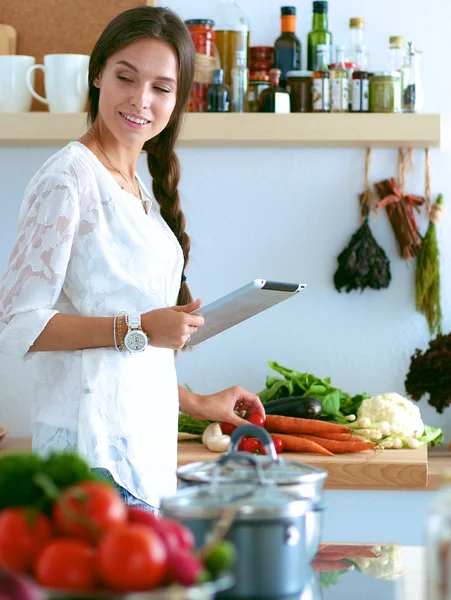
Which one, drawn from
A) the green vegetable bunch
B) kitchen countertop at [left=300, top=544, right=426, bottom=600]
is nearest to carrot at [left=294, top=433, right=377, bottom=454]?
kitchen countertop at [left=300, top=544, right=426, bottom=600]

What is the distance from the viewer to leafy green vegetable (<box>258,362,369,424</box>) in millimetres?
2564

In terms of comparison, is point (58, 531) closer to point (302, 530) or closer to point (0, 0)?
point (302, 530)

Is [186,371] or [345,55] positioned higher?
[345,55]

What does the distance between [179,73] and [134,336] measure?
50 cm

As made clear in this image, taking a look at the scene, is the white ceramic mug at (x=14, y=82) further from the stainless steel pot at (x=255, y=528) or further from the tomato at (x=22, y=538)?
the tomato at (x=22, y=538)

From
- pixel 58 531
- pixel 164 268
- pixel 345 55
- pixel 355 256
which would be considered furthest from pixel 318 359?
pixel 58 531

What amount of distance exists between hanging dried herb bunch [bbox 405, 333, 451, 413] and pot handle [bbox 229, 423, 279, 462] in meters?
1.73

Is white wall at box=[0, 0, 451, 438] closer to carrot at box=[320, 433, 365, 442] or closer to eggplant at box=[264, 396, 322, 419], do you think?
eggplant at box=[264, 396, 322, 419]

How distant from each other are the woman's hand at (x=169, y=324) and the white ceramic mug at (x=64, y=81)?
4.09 feet

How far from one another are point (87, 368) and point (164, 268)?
0.24 meters

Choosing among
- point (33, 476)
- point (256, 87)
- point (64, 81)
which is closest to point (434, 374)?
point (256, 87)

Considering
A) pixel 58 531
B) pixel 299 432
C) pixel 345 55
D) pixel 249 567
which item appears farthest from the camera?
pixel 345 55

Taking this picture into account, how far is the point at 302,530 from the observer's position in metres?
0.82

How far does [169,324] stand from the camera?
1.49 metres
